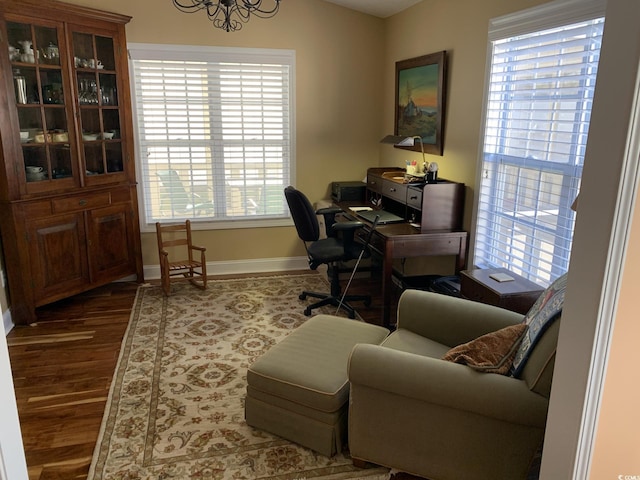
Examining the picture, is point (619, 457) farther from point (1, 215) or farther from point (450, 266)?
point (1, 215)

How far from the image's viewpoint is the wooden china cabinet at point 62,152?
11.2ft

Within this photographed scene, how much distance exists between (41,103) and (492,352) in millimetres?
3530

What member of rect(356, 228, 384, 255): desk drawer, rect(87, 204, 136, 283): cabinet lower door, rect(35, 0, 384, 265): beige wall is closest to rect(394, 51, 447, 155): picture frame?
rect(35, 0, 384, 265): beige wall

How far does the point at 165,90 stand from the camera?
4320 mm

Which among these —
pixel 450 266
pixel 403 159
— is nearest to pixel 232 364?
pixel 450 266

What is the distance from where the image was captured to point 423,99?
153 inches

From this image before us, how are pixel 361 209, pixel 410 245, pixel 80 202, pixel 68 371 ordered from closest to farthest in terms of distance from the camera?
pixel 68 371, pixel 410 245, pixel 80 202, pixel 361 209

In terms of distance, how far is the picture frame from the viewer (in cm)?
360

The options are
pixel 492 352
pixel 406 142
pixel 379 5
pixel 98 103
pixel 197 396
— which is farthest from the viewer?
pixel 379 5

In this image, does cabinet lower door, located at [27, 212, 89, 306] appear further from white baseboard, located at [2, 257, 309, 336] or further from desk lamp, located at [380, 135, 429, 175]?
desk lamp, located at [380, 135, 429, 175]

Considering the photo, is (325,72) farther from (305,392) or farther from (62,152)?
(305,392)

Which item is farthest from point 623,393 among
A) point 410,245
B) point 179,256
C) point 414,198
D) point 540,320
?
point 179,256

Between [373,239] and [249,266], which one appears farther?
[249,266]

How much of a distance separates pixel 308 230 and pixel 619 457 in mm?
2603
